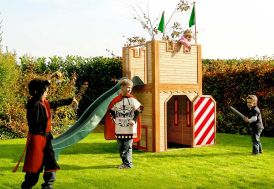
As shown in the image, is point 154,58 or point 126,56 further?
point 126,56

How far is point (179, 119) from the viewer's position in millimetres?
12578

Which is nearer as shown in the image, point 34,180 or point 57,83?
point 34,180

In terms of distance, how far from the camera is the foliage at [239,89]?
1543 cm

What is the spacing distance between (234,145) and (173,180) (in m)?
5.19

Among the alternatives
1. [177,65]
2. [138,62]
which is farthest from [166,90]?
[138,62]

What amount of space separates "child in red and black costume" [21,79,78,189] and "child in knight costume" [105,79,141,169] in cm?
227

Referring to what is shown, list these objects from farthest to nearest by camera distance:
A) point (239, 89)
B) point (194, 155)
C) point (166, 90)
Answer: point (239, 89), point (166, 90), point (194, 155)

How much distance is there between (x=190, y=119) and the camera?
39.2 ft

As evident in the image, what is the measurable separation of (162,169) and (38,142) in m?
2.87

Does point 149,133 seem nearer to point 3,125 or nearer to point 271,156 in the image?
point 271,156

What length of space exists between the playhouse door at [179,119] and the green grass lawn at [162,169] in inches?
37.8

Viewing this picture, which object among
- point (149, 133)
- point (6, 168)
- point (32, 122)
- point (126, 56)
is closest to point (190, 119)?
point (149, 133)

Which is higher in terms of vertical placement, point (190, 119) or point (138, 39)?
point (138, 39)

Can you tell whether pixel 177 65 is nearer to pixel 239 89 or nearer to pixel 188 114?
pixel 188 114
